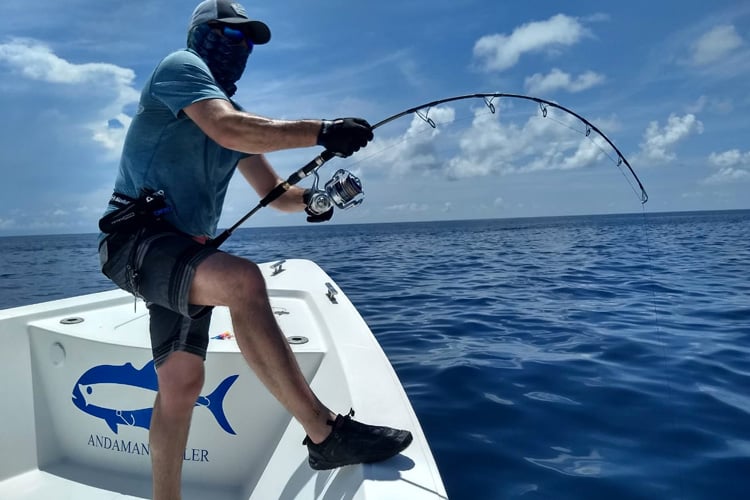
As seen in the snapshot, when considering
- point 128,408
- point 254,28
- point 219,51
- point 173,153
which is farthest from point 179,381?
point 254,28

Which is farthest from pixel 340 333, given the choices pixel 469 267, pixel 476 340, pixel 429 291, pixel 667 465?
pixel 469 267

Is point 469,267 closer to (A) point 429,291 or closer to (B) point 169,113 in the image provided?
(A) point 429,291

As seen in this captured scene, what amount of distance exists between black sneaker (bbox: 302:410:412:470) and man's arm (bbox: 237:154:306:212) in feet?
4.15

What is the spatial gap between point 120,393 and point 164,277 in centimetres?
133

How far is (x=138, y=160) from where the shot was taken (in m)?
1.92

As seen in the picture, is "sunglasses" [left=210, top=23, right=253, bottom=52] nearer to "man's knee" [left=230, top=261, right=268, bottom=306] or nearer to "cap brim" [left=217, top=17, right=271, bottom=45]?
"cap brim" [left=217, top=17, right=271, bottom=45]

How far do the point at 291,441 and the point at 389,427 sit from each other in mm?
764

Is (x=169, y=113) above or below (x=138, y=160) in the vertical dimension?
above

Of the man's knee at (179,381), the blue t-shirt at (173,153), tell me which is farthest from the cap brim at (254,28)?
the man's knee at (179,381)

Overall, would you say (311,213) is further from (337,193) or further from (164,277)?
(164,277)

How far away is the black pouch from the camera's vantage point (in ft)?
6.01

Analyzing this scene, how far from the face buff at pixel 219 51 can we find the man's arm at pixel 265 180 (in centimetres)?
52

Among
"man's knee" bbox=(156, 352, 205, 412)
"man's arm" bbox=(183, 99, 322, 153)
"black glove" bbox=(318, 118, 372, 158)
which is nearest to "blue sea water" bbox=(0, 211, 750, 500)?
"man's knee" bbox=(156, 352, 205, 412)

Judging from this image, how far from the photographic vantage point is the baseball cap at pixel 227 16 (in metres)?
1.95
